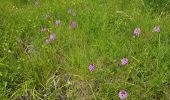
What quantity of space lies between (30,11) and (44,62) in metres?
1.09

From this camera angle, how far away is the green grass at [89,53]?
9.69 feet

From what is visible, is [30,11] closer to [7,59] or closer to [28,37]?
[28,37]

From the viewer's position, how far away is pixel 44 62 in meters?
3.19

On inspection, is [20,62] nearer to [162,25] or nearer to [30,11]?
[30,11]

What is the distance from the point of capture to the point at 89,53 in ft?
10.6

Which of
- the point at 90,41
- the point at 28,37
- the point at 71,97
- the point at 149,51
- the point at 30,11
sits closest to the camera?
the point at 71,97

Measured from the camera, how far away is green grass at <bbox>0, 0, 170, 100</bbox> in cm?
295

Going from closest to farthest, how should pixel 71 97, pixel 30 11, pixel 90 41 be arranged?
pixel 71 97 < pixel 90 41 < pixel 30 11

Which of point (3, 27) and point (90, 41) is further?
point (3, 27)

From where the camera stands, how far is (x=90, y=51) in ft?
10.6

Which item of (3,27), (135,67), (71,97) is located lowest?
(71,97)

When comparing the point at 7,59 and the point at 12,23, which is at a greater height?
the point at 12,23

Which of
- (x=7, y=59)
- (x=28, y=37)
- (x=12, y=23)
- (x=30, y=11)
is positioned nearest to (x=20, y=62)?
(x=7, y=59)

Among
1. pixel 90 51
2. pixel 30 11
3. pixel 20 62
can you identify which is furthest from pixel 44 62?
pixel 30 11
